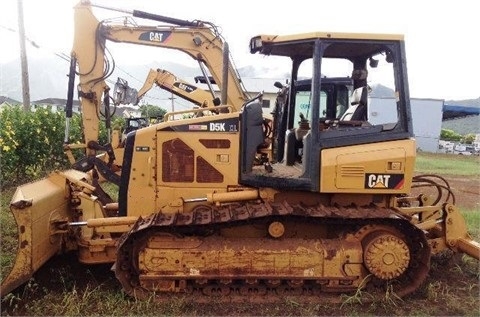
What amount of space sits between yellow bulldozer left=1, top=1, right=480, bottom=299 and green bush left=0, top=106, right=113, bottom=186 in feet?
21.3

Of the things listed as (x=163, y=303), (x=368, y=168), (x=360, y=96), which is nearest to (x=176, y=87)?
(x=360, y=96)

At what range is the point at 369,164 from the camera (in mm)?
4762

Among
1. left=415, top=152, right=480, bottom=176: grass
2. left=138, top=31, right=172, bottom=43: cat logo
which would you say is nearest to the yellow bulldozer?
left=138, top=31, right=172, bottom=43: cat logo

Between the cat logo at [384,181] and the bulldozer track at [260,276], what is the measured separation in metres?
0.27

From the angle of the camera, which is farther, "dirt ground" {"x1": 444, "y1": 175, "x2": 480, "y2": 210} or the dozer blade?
"dirt ground" {"x1": 444, "y1": 175, "x2": 480, "y2": 210}

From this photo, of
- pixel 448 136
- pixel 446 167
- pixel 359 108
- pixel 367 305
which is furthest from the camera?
pixel 448 136

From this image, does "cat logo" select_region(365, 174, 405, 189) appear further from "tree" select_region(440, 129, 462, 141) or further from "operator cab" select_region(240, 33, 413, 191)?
"tree" select_region(440, 129, 462, 141)

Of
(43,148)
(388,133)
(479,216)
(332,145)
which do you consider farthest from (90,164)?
(479,216)

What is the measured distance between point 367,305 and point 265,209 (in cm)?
148

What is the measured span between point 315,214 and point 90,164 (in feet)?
14.6

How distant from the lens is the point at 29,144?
1195cm

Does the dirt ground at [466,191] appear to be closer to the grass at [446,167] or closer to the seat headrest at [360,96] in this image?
the grass at [446,167]

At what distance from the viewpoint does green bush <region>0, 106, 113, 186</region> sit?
11086mm

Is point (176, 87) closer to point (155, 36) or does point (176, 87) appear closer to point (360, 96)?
point (155, 36)
